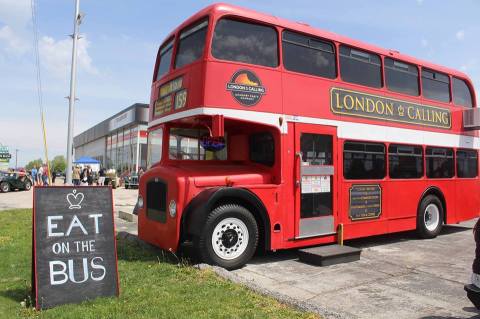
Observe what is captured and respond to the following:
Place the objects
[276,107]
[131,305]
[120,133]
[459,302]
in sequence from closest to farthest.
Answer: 1. [131,305]
2. [459,302]
3. [276,107]
4. [120,133]

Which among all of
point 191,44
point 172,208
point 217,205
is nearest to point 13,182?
point 191,44

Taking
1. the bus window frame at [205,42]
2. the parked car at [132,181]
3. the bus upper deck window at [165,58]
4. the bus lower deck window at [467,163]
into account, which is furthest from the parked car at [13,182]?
the bus lower deck window at [467,163]

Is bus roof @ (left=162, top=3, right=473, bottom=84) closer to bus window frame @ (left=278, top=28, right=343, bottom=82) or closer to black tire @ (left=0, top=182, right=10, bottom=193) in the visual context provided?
bus window frame @ (left=278, top=28, right=343, bottom=82)

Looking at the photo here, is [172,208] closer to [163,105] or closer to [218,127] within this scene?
[218,127]

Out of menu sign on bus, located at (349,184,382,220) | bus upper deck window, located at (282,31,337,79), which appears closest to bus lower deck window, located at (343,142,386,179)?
menu sign on bus, located at (349,184,382,220)

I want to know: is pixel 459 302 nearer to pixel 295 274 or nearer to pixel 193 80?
pixel 295 274

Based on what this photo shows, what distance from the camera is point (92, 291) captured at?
195 inches

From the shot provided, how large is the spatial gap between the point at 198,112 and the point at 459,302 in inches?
168

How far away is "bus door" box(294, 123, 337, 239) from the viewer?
7.52m

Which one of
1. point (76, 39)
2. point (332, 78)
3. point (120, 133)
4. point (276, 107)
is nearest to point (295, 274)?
point (276, 107)

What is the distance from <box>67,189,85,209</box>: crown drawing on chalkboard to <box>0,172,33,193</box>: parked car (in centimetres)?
2638

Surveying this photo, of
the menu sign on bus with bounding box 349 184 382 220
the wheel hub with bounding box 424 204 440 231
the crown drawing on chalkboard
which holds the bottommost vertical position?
the wheel hub with bounding box 424 204 440 231

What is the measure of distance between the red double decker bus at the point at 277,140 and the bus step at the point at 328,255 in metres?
0.25

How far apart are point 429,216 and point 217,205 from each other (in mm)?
6069
